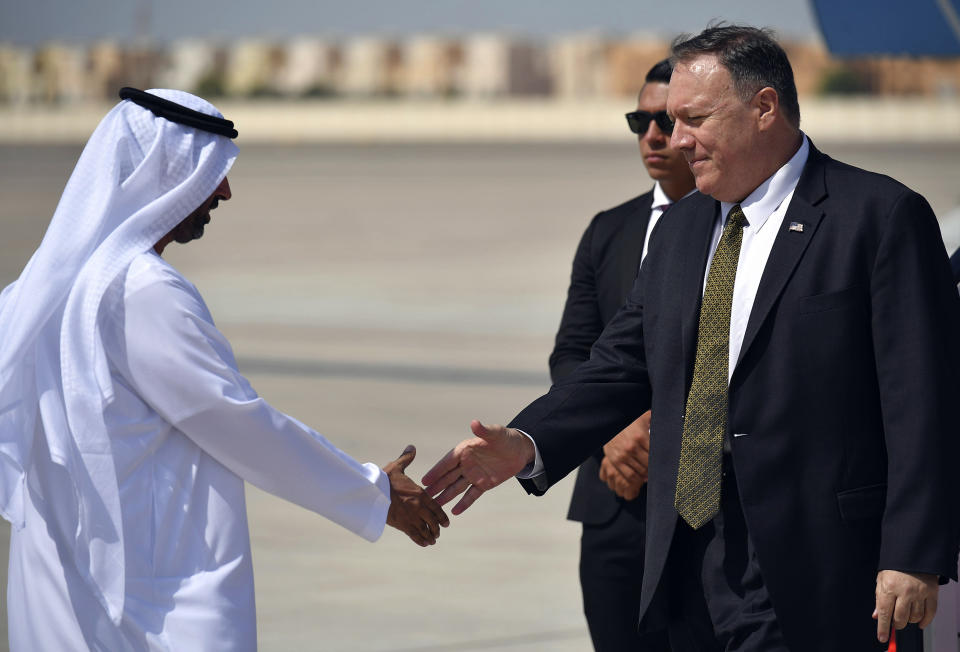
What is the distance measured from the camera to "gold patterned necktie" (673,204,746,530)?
314 centimetres

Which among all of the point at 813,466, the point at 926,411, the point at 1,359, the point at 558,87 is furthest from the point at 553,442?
the point at 558,87

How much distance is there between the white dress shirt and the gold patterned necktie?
1cm

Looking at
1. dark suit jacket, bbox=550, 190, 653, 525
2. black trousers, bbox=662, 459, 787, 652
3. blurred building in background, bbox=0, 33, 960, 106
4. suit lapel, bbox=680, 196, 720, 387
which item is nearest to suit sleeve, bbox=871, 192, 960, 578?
black trousers, bbox=662, 459, 787, 652

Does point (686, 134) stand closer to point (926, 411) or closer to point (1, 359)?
point (926, 411)

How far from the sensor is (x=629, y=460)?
3.98 m

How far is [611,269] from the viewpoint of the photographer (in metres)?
4.27

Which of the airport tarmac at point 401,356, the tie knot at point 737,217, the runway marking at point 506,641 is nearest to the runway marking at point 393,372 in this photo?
the airport tarmac at point 401,356

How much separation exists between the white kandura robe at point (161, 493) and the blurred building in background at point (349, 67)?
399 ft

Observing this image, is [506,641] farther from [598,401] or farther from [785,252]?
[785,252]

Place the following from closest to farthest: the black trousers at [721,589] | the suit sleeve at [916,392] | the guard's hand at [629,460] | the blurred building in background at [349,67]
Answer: the suit sleeve at [916,392]
the black trousers at [721,589]
the guard's hand at [629,460]
the blurred building in background at [349,67]

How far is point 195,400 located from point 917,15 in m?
4.54

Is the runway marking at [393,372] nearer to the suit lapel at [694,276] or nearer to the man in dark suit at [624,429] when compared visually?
the man in dark suit at [624,429]

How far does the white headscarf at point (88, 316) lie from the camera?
299 centimetres

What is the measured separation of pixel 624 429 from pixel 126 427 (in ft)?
4.48
